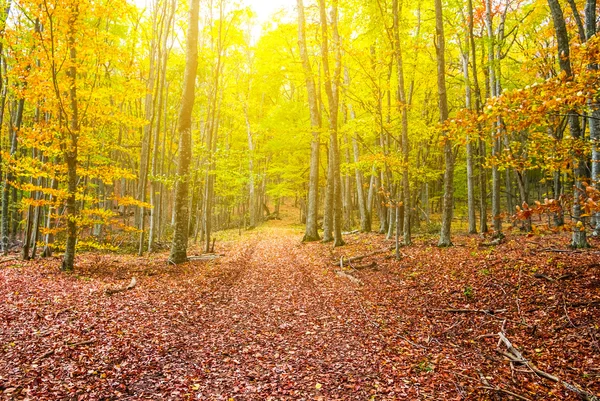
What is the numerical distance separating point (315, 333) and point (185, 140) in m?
9.14

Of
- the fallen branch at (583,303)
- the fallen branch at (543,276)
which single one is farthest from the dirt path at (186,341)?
the fallen branch at (543,276)

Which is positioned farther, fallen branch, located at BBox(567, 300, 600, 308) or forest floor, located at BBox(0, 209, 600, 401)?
fallen branch, located at BBox(567, 300, 600, 308)

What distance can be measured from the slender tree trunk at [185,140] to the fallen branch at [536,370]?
10.5 m

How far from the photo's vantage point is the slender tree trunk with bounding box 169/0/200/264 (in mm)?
12336

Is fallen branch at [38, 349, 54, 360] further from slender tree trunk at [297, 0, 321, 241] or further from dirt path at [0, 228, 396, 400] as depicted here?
slender tree trunk at [297, 0, 321, 241]

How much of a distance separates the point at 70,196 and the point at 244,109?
67.0 ft

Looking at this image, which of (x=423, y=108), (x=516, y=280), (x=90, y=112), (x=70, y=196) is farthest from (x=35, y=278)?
(x=423, y=108)

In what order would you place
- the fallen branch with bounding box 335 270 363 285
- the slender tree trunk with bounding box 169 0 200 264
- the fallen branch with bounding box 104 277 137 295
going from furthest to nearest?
the slender tree trunk with bounding box 169 0 200 264 < the fallen branch with bounding box 335 270 363 285 < the fallen branch with bounding box 104 277 137 295

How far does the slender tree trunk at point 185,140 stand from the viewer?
12336 mm

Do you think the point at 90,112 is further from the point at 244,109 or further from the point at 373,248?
the point at 244,109

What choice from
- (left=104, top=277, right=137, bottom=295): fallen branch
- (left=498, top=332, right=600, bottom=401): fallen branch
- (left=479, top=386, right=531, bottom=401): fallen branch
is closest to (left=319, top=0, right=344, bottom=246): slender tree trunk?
(left=104, top=277, right=137, bottom=295): fallen branch

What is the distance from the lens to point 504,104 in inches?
169

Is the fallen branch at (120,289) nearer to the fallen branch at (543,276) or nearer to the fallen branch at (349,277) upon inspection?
the fallen branch at (349,277)

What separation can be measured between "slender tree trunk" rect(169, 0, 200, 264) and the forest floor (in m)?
2.54
